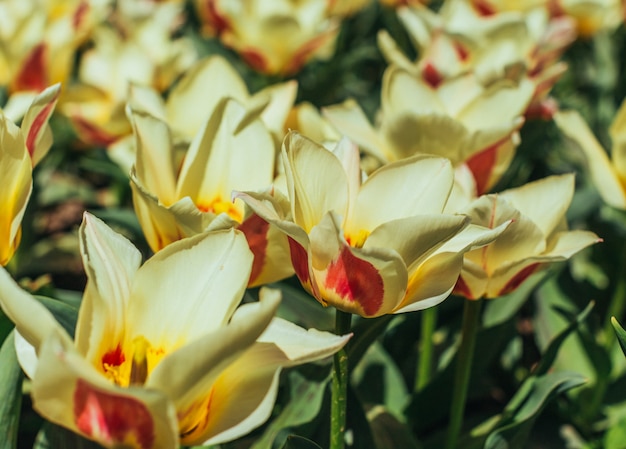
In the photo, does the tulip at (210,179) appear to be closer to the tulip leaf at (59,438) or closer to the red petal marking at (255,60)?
the tulip leaf at (59,438)

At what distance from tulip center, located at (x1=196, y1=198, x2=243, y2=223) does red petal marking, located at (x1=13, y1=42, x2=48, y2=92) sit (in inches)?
33.5

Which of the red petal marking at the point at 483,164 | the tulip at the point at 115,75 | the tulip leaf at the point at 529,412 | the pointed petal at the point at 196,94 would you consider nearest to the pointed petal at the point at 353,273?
the tulip leaf at the point at 529,412

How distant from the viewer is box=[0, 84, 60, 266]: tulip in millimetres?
850

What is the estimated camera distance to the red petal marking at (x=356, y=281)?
80cm

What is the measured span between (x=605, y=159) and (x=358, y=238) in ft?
2.03

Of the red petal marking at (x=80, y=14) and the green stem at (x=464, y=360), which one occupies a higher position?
the red petal marking at (x=80, y=14)

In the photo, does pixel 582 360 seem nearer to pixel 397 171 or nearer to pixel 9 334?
pixel 397 171

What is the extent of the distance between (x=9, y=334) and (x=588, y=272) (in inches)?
59.2

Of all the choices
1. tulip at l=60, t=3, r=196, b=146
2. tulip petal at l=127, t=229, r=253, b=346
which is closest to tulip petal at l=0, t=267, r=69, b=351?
tulip petal at l=127, t=229, r=253, b=346

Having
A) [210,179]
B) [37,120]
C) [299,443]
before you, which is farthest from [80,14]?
[299,443]

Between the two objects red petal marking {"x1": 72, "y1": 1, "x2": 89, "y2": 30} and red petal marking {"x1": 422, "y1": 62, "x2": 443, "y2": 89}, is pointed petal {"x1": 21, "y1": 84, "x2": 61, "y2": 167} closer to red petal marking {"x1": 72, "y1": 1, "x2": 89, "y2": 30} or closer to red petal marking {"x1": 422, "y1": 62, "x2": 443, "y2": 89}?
red petal marking {"x1": 422, "y1": 62, "x2": 443, "y2": 89}

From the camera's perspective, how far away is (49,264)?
205 centimetres

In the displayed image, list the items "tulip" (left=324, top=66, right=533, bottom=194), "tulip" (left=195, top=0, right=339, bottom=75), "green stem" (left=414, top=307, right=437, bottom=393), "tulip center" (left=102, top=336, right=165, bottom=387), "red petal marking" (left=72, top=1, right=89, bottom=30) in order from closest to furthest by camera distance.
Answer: "tulip center" (left=102, top=336, right=165, bottom=387)
"tulip" (left=324, top=66, right=533, bottom=194)
"green stem" (left=414, top=307, right=437, bottom=393)
"tulip" (left=195, top=0, right=339, bottom=75)
"red petal marking" (left=72, top=1, right=89, bottom=30)

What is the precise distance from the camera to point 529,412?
1.11 m
